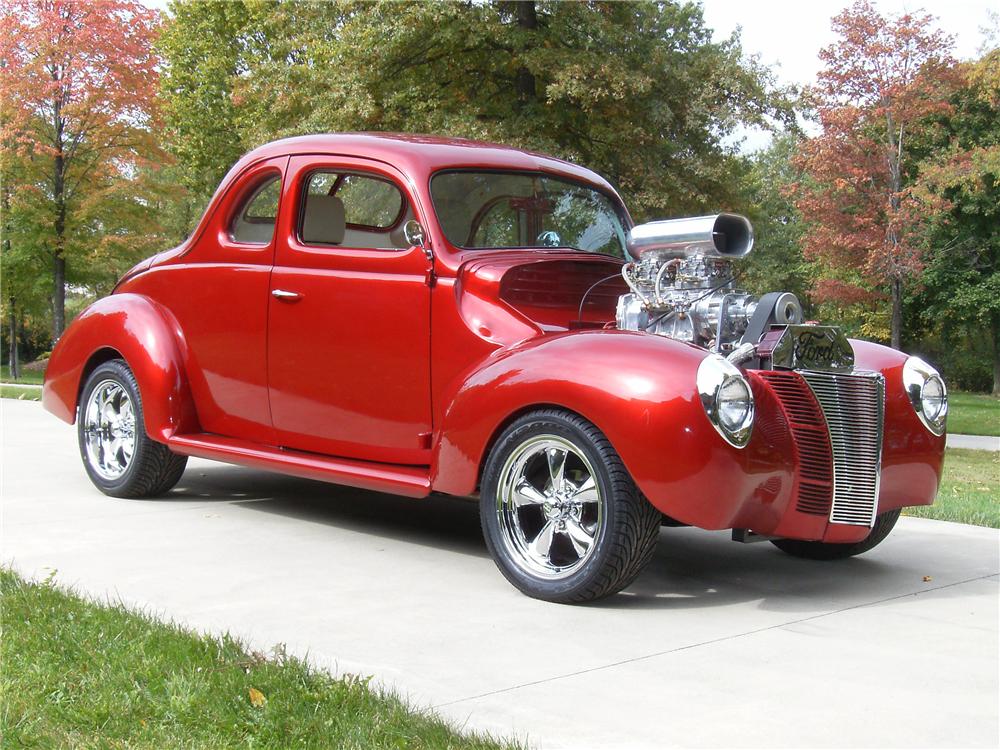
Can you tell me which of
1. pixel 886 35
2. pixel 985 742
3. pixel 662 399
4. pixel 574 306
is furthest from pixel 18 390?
pixel 886 35

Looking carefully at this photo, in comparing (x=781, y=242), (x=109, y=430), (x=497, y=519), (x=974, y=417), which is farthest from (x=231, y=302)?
(x=781, y=242)

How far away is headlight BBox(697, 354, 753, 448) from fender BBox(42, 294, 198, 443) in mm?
3187

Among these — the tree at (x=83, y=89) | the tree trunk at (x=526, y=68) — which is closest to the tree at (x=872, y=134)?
the tree trunk at (x=526, y=68)

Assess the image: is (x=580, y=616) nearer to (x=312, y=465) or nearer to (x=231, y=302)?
(x=312, y=465)

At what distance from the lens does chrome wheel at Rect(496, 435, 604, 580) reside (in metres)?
4.39

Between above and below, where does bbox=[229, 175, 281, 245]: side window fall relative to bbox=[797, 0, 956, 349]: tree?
below

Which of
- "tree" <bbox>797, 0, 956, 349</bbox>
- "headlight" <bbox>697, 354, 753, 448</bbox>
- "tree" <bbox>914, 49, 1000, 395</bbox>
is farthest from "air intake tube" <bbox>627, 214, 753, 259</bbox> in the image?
"tree" <bbox>914, 49, 1000, 395</bbox>

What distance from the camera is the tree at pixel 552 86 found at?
15.8 metres

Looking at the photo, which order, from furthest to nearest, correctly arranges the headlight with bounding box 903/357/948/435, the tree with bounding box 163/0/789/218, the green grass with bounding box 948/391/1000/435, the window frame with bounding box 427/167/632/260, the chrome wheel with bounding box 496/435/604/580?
1. the green grass with bounding box 948/391/1000/435
2. the tree with bounding box 163/0/789/218
3. the window frame with bounding box 427/167/632/260
4. the headlight with bounding box 903/357/948/435
5. the chrome wheel with bounding box 496/435/604/580

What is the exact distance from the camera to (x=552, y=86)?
50.4ft

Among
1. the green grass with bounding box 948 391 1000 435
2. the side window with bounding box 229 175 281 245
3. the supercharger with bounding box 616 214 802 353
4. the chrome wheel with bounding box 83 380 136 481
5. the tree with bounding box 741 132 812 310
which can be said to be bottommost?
→ the green grass with bounding box 948 391 1000 435

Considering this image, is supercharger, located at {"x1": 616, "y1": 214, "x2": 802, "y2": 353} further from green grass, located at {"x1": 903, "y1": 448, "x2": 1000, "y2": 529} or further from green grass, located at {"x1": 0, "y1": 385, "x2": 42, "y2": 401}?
green grass, located at {"x1": 0, "y1": 385, "x2": 42, "y2": 401}

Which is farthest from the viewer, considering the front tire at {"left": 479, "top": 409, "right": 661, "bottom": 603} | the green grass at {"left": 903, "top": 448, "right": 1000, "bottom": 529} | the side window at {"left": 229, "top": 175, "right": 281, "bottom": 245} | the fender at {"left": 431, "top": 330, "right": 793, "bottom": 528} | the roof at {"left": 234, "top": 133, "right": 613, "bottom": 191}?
the green grass at {"left": 903, "top": 448, "right": 1000, "bottom": 529}

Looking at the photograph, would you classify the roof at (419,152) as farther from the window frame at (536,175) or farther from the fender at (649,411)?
the fender at (649,411)
